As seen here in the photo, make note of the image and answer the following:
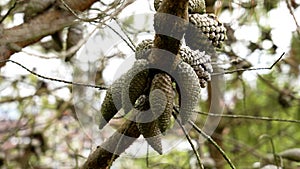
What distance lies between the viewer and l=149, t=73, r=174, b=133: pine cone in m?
0.64

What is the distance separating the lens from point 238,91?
2.14 meters

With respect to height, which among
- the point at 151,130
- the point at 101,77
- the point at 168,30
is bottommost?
the point at 101,77

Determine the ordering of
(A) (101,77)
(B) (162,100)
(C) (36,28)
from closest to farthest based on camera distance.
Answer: (B) (162,100) < (C) (36,28) < (A) (101,77)

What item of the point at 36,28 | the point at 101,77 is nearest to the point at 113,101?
the point at 36,28

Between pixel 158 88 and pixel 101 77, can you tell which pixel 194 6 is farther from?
pixel 101 77

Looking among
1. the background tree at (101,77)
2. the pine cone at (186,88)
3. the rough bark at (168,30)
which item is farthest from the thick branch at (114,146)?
the background tree at (101,77)

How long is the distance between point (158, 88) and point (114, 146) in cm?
17

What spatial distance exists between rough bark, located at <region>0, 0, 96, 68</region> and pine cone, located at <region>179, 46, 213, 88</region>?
0.40m

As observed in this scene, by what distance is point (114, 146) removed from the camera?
Result: 31.2 inches

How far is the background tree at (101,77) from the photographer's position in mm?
1157

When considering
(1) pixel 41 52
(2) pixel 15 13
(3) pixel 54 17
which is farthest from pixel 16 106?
(3) pixel 54 17

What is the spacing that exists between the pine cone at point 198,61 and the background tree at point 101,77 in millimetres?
175

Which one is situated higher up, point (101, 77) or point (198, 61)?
point (198, 61)

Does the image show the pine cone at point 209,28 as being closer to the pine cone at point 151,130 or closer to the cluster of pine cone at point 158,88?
the cluster of pine cone at point 158,88
